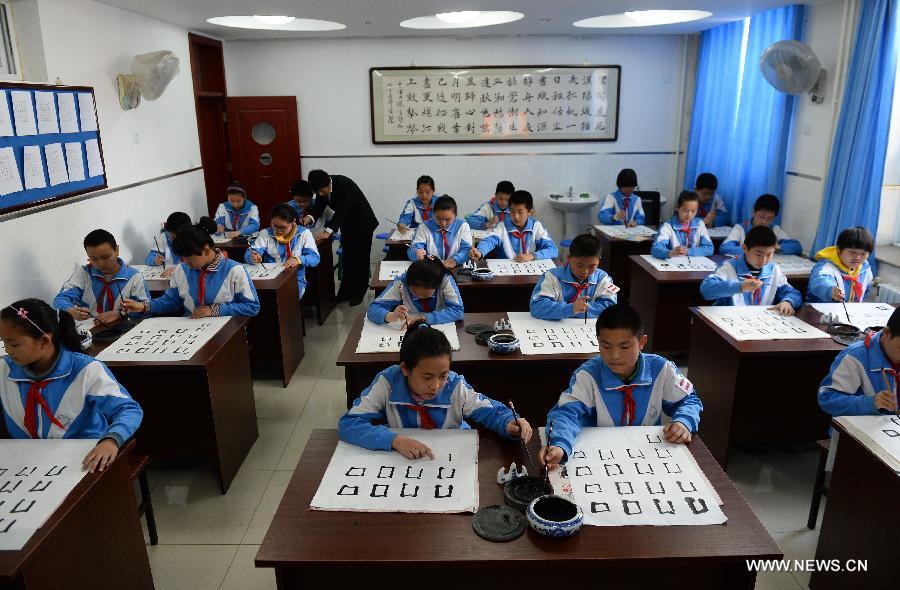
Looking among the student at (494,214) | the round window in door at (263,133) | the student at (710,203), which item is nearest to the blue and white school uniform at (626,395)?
the student at (494,214)

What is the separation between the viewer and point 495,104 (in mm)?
6965

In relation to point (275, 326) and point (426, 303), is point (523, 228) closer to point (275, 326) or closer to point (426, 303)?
point (426, 303)

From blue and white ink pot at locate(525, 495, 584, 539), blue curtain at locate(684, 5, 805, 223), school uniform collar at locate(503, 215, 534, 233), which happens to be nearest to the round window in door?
school uniform collar at locate(503, 215, 534, 233)

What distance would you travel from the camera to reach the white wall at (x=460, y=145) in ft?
22.4

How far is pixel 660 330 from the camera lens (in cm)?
428

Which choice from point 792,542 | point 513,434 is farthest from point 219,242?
point 792,542

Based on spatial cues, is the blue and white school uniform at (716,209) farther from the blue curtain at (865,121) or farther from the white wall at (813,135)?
the blue curtain at (865,121)

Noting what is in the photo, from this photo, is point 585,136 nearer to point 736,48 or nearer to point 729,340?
point 736,48

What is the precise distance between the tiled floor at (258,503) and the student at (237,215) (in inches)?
93.1

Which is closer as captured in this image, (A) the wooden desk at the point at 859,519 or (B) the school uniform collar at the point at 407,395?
(A) the wooden desk at the point at 859,519

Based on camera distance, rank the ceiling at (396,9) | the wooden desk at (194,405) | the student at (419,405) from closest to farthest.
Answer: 1. the student at (419,405)
2. the wooden desk at (194,405)
3. the ceiling at (396,9)

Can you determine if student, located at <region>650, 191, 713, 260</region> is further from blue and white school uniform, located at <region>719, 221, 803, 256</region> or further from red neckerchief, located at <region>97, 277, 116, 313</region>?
red neckerchief, located at <region>97, 277, 116, 313</region>

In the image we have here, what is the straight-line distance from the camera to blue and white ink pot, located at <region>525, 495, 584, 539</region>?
1.46 metres

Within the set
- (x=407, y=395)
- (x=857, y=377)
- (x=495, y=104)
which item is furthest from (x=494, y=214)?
(x=407, y=395)
